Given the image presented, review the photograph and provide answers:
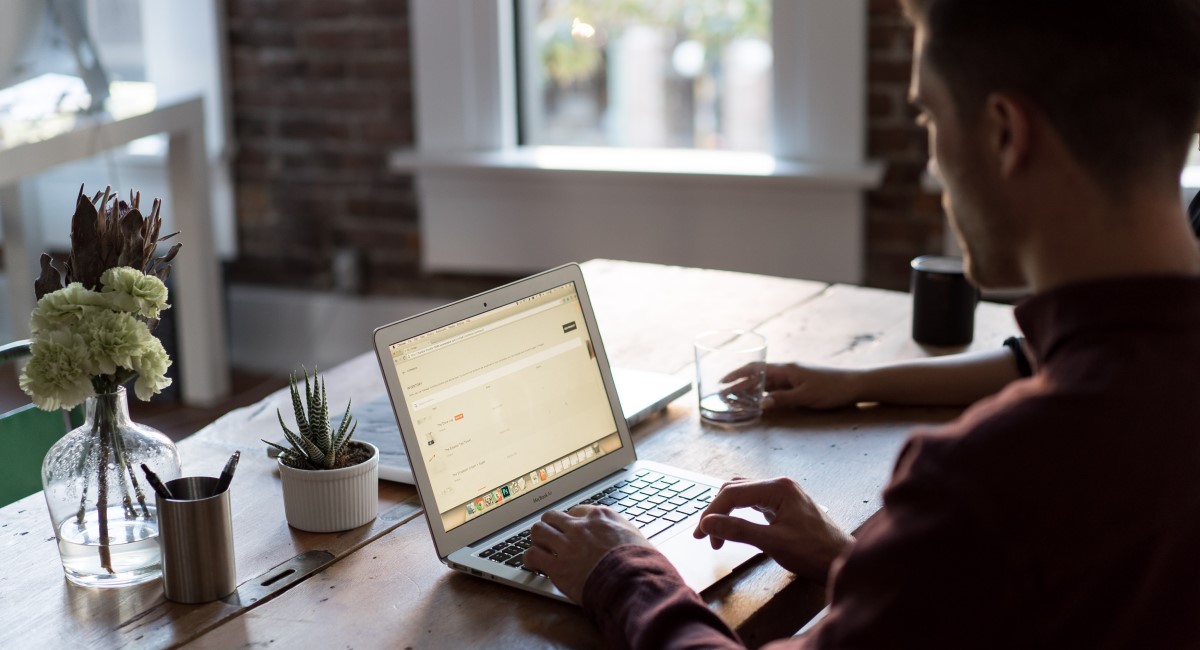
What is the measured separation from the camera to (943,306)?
1936 millimetres

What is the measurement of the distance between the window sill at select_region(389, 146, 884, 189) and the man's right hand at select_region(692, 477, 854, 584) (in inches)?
79.0

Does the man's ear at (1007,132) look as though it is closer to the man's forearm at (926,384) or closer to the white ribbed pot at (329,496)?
the white ribbed pot at (329,496)

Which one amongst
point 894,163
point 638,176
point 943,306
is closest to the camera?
point 943,306

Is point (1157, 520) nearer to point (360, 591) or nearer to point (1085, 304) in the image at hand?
point (1085, 304)

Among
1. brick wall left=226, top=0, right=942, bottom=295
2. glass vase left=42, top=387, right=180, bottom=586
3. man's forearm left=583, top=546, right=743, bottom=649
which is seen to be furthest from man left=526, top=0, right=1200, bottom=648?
brick wall left=226, top=0, right=942, bottom=295

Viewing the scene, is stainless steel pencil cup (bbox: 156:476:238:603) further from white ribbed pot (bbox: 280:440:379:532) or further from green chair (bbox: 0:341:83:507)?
green chair (bbox: 0:341:83:507)

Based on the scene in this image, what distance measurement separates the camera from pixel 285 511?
1.36 m

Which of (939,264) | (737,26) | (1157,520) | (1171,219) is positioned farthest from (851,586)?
(737,26)

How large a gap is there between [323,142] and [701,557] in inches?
112

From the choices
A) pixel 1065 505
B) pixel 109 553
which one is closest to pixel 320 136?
pixel 109 553

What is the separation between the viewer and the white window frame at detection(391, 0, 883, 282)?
10.4 feet

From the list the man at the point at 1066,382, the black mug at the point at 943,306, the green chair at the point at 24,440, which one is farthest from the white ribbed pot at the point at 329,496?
the black mug at the point at 943,306

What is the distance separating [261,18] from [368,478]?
278 centimetres

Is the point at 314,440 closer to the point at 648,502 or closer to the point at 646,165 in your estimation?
the point at 648,502
